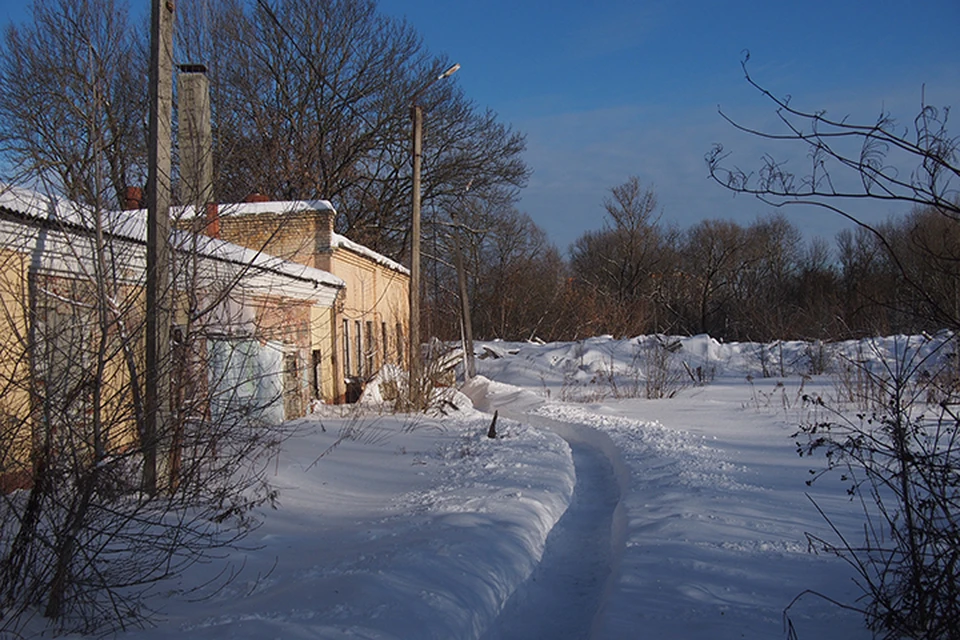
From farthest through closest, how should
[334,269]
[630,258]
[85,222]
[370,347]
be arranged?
[630,258], [370,347], [334,269], [85,222]

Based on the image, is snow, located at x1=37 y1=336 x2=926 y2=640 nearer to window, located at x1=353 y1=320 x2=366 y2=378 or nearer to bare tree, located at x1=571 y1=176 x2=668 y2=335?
window, located at x1=353 y1=320 x2=366 y2=378

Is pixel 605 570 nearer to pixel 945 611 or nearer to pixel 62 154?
pixel 945 611

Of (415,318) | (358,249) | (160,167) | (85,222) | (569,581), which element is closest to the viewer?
(85,222)

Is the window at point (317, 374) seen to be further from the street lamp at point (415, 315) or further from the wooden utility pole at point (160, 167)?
the wooden utility pole at point (160, 167)

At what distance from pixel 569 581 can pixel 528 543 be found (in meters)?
0.52

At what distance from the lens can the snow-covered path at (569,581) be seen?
4.80 metres

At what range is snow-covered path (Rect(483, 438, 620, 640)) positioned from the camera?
480cm

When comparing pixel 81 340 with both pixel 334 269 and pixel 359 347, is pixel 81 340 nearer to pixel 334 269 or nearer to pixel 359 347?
pixel 334 269

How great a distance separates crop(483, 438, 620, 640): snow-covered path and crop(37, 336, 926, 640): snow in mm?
20

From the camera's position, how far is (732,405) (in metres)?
14.9

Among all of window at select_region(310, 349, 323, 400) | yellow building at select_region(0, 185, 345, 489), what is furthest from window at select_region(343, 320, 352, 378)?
yellow building at select_region(0, 185, 345, 489)

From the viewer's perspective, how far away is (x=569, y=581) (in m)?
5.74

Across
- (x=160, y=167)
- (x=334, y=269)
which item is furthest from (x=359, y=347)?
(x=160, y=167)

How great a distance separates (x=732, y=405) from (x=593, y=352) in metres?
11.9
